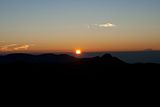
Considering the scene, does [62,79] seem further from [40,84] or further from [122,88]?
[122,88]

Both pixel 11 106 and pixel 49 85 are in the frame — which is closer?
pixel 11 106

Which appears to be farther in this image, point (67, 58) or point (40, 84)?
point (67, 58)

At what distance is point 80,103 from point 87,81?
260 inches

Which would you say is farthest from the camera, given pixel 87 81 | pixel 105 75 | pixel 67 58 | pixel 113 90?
pixel 67 58

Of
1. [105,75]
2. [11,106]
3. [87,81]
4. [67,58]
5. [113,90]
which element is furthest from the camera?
[67,58]

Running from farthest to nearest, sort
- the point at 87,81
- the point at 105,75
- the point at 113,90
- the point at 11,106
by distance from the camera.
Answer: the point at 105,75 → the point at 87,81 → the point at 113,90 → the point at 11,106

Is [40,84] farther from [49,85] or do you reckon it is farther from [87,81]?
[87,81]

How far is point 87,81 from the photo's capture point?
3312cm

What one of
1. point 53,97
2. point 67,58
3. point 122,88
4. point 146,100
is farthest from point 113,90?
point 67,58

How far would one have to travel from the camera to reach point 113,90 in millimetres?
29859

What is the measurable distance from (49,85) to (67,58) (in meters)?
39.6

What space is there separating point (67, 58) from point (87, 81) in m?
37.7

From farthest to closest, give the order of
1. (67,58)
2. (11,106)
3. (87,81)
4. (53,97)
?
(67,58)
(87,81)
(53,97)
(11,106)

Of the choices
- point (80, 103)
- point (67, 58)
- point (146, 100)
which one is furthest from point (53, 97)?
point (67, 58)
